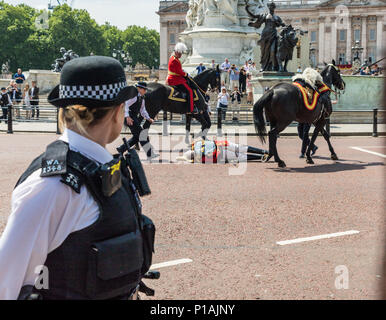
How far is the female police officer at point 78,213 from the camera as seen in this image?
204 cm

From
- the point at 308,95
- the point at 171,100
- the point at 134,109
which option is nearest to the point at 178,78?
the point at 171,100

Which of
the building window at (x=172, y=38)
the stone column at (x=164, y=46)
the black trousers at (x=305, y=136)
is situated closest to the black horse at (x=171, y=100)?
the black trousers at (x=305, y=136)

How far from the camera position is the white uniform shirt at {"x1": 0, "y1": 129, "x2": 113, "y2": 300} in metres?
2.02

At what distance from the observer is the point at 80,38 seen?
96562mm

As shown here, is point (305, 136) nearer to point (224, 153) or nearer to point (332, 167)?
point (332, 167)

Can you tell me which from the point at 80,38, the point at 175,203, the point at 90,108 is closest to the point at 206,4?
the point at 175,203

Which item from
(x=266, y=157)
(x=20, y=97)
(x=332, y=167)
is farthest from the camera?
(x=20, y=97)

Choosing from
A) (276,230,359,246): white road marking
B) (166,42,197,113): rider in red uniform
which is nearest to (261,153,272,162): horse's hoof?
(166,42,197,113): rider in red uniform

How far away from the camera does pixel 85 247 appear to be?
2.14m

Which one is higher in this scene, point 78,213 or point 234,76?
point 234,76

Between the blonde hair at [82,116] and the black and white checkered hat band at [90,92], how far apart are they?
0.05 m

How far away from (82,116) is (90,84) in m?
0.14

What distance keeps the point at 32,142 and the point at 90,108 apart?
15.5 m

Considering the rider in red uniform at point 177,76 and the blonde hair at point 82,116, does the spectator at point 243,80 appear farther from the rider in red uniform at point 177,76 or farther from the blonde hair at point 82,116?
the blonde hair at point 82,116
